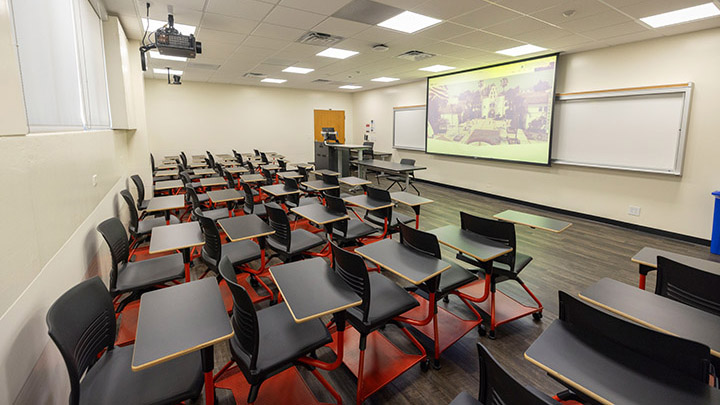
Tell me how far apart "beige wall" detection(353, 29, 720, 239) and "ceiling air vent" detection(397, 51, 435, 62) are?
8.20ft

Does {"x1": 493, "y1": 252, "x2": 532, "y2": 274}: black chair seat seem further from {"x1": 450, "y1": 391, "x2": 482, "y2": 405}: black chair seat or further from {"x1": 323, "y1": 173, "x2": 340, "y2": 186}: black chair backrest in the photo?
{"x1": 323, "y1": 173, "x2": 340, "y2": 186}: black chair backrest

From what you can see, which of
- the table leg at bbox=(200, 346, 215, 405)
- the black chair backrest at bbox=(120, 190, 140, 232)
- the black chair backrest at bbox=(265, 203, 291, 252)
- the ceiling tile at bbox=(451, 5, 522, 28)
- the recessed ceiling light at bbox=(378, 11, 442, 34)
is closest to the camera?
the table leg at bbox=(200, 346, 215, 405)

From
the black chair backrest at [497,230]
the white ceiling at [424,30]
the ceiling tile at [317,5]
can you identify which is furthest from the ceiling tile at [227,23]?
the black chair backrest at [497,230]

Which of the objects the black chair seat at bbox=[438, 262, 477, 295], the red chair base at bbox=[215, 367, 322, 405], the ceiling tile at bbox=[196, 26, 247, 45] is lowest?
the red chair base at bbox=[215, 367, 322, 405]

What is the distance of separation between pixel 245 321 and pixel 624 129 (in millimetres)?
6376

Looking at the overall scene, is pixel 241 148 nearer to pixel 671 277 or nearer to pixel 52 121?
pixel 52 121

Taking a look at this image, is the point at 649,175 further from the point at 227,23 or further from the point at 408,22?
the point at 227,23

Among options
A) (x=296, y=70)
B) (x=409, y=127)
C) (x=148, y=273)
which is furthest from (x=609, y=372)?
(x=409, y=127)

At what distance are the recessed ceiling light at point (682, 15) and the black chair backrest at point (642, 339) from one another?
176 inches

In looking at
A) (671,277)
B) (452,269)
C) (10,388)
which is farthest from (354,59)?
(10,388)

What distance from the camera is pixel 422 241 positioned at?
7.98ft

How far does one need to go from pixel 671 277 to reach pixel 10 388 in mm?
3297

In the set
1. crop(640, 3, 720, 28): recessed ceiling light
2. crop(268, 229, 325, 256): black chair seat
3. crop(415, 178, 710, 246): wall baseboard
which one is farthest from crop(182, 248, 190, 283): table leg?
crop(415, 178, 710, 246): wall baseboard

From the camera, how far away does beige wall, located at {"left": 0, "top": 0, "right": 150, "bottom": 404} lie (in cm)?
125
